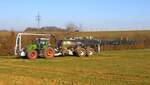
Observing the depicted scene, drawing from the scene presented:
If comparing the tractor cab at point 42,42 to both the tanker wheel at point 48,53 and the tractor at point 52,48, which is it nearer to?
the tractor at point 52,48

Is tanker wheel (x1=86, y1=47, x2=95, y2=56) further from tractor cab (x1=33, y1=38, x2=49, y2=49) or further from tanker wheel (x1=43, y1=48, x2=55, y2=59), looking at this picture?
tractor cab (x1=33, y1=38, x2=49, y2=49)

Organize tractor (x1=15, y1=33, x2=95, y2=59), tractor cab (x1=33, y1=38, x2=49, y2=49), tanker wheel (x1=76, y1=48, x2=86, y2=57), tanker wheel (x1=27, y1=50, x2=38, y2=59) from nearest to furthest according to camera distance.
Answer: tanker wheel (x1=27, y1=50, x2=38, y2=59) → tractor (x1=15, y1=33, x2=95, y2=59) → tractor cab (x1=33, y1=38, x2=49, y2=49) → tanker wheel (x1=76, y1=48, x2=86, y2=57)

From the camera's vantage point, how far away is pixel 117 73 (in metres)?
21.9

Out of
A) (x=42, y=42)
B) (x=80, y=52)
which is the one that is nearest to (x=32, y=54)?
(x=42, y=42)

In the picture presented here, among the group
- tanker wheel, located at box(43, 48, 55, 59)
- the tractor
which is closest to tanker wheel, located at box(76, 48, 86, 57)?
the tractor

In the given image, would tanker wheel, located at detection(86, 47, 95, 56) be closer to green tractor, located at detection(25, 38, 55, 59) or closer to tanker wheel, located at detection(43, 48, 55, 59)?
green tractor, located at detection(25, 38, 55, 59)

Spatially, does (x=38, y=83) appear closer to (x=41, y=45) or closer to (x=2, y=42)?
(x=41, y=45)

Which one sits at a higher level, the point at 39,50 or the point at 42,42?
the point at 42,42

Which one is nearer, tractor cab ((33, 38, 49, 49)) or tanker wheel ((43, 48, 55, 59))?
tanker wheel ((43, 48, 55, 59))

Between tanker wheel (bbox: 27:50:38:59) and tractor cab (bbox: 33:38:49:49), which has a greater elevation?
tractor cab (bbox: 33:38:49:49)

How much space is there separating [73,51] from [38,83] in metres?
18.6

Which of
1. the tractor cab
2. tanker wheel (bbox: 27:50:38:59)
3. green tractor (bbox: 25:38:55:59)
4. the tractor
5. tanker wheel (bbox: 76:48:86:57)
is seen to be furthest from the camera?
tanker wheel (bbox: 76:48:86:57)

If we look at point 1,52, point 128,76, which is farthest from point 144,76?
point 1,52

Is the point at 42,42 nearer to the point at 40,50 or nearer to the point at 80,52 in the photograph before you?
the point at 40,50
